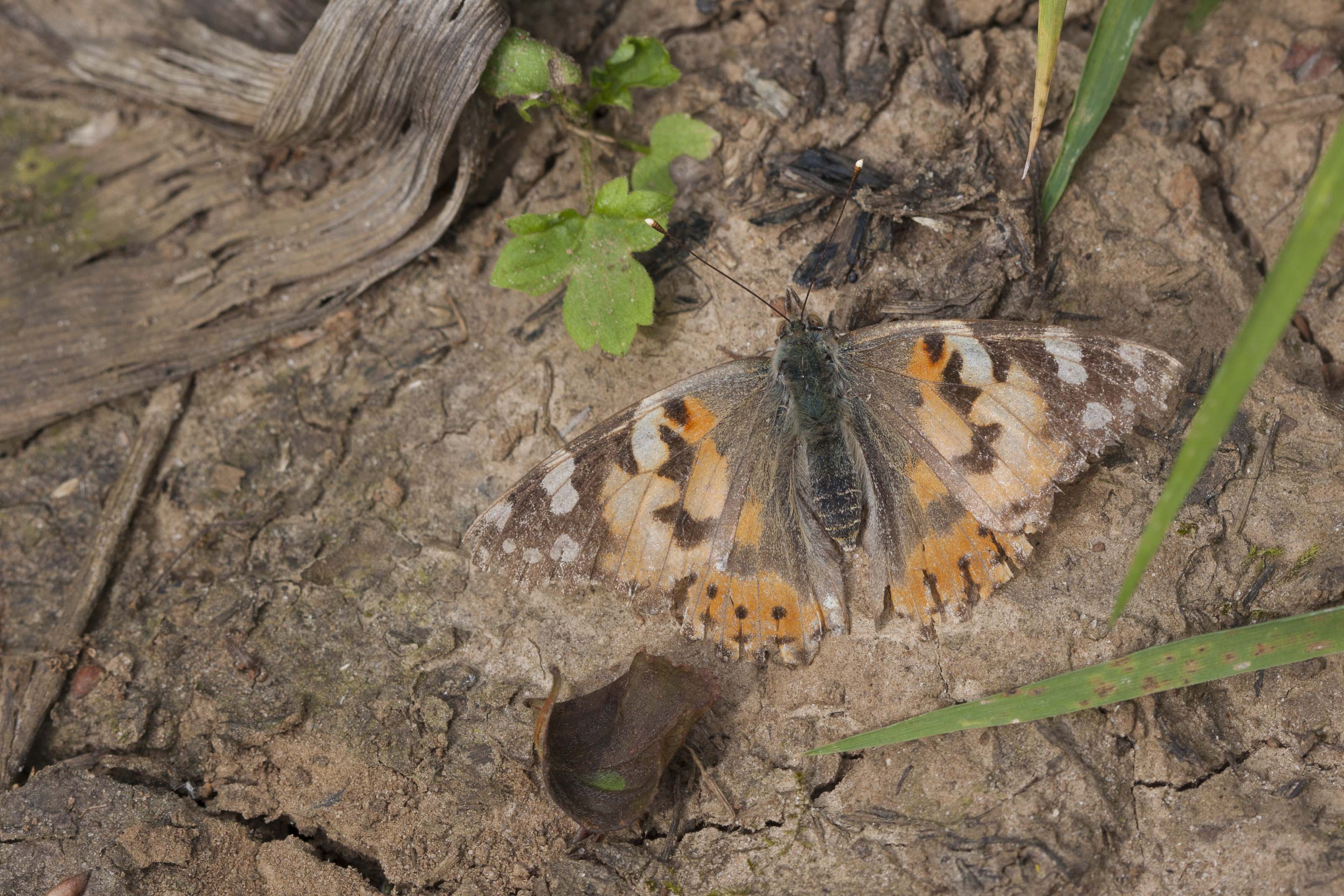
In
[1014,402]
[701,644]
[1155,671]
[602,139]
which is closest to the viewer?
Answer: [1155,671]

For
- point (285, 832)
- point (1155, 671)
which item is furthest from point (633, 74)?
point (285, 832)

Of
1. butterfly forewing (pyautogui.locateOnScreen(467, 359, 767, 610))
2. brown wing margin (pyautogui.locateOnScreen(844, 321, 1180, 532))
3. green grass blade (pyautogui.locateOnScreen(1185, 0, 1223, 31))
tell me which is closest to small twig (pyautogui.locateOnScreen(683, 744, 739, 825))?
butterfly forewing (pyautogui.locateOnScreen(467, 359, 767, 610))

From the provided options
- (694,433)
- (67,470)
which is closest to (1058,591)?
(694,433)

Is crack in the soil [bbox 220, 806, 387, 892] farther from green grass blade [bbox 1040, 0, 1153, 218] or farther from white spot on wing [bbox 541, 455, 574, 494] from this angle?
green grass blade [bbox 1040, 0, 1153, 218]

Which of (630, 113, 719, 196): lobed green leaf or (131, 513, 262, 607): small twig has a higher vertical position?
(630, 113, 719, 196): lobed green leaf

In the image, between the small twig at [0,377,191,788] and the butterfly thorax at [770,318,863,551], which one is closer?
the butterfly thorax at [770,318,863,551]

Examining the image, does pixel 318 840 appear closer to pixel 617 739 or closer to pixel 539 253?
pixel 617 739
